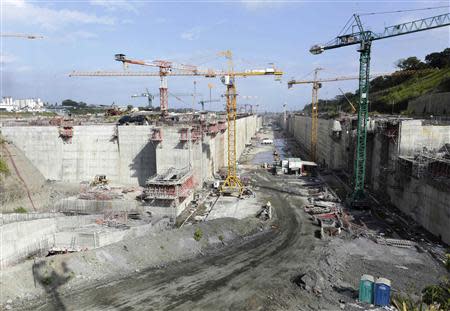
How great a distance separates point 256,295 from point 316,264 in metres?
6.07

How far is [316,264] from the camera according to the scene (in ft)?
81.3

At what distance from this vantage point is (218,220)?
33.2 meters

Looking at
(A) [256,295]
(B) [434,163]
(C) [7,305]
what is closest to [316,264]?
(A) [256,295]

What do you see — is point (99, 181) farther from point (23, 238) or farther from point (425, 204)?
point (425, 204)

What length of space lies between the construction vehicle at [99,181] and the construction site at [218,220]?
50 centimetres

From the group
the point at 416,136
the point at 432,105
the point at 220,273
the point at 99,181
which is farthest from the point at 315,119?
the point at 220,273

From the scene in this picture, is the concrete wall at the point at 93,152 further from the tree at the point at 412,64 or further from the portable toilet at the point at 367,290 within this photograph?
the tree at the point at 412,64

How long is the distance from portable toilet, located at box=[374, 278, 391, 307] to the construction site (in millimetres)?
97

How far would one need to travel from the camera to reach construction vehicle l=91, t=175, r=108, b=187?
46.2 meters

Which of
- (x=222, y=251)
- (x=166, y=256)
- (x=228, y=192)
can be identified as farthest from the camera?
(x=228, y=192)

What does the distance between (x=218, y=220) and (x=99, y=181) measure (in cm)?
2107

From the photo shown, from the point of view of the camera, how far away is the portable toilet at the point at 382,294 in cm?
1869

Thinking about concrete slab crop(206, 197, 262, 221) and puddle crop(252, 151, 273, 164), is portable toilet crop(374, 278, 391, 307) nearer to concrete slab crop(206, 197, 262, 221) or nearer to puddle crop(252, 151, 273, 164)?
concrete slab crop(206, 197, 262, 221)

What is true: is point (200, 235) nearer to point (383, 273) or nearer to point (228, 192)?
point (383, 273)
